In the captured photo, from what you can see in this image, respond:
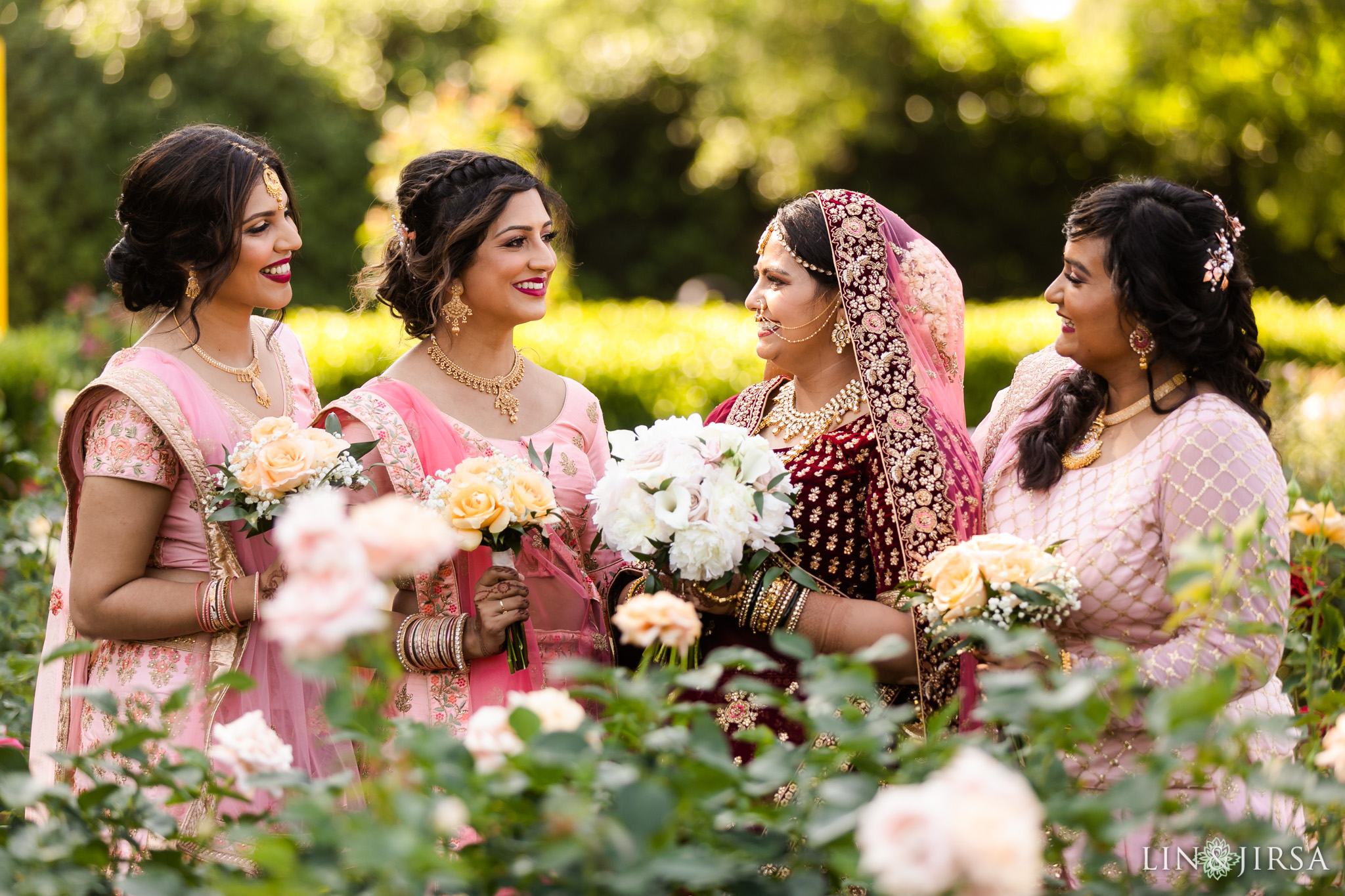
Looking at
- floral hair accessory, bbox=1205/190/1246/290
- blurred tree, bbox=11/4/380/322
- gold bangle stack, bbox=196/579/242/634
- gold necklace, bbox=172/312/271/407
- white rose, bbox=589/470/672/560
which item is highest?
blurred tree, bbox=11/4/380/322

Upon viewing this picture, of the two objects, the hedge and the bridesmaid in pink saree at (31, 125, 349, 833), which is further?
the hedge

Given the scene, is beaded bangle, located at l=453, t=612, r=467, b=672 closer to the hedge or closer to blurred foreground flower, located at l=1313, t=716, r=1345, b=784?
blurred foreground flower, located at l=1313, t=716, r=1345, b=784

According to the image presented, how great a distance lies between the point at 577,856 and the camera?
1010mm

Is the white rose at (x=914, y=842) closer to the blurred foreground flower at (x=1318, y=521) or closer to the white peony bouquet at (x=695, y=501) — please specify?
the white peony bouquet at (x=695, y=501)

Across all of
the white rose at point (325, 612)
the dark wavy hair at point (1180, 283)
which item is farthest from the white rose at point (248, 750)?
the dark wavy hair at point (1180, 283)

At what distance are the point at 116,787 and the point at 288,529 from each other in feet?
1.85

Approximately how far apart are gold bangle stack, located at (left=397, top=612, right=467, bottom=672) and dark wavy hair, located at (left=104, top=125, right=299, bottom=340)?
2.92 ft

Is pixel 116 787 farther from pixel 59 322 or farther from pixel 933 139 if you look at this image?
pixel 933 139

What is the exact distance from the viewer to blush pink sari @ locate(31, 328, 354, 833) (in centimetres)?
253

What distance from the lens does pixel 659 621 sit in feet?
4.91

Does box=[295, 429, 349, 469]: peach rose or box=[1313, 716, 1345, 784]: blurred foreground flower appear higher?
box=[295, 429, 349, 469]: peach rose

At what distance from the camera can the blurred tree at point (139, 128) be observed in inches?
599

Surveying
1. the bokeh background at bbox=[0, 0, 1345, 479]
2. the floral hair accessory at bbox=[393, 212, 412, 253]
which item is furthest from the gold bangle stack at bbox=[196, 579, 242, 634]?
the bokeh background at bbox=[0, 0, 1345, 479]

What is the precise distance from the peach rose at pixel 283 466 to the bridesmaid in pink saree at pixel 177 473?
1.01 ft
